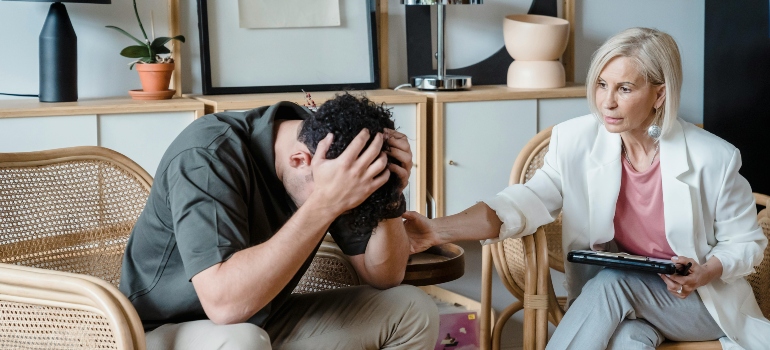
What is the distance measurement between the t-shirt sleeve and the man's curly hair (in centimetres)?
16

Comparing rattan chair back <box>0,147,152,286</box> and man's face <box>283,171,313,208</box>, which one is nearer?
man's face <box>283,171,313,208</box>

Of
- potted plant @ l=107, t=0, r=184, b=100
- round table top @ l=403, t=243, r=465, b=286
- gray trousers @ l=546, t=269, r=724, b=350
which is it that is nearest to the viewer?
gray trousers @ l=546, t=269, r=724, b=350

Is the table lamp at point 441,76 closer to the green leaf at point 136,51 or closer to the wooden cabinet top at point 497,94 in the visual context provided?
the wooden cabinet top at point 497,94

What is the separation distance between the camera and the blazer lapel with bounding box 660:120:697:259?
79.0 inches

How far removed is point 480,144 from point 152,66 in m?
1.12

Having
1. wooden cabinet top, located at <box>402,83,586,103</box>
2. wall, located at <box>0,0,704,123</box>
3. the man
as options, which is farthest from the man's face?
wall, located at <box>0,0,704,123</box>

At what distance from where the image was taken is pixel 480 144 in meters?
2.98

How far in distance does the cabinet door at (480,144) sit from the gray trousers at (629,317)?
3.33 feet

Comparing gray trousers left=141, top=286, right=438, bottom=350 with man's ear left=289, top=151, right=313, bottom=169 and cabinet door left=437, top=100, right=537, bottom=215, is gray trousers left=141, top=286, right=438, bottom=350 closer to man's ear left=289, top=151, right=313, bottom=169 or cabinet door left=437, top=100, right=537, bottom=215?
man's ear left=289, top=151, right=313, bottom=169

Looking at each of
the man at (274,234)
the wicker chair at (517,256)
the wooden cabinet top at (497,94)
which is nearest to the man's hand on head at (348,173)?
the man at (274,234)

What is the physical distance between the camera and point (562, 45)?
3168 millimetres

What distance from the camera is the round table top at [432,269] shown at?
2189 millimetres

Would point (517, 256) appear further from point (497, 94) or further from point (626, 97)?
point (497, 94)

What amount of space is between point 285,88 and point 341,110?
1.58m
